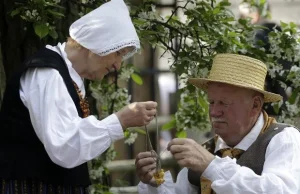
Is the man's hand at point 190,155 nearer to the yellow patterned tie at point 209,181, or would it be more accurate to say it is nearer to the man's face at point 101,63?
the yellow patterned tie at point 209,181

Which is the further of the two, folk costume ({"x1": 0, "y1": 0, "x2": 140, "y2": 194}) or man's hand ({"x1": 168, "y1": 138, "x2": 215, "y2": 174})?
man's hand ({"x1": 168, "y1": 138, "x2": 215, "y2": 174})

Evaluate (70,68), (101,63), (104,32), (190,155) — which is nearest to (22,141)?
(70,68)

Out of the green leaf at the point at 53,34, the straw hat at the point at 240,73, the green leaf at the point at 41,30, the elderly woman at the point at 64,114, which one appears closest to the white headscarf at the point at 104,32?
the elderly woman at the point at 64,114

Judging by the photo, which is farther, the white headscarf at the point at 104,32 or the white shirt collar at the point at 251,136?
the white shirt collar at the point at 251,136

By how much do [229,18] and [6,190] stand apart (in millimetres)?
1798

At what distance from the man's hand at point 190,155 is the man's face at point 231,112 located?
29 centimetres

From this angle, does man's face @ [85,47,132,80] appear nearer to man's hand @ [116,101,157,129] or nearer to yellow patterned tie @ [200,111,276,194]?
man's hand @ [116,101,157,129]

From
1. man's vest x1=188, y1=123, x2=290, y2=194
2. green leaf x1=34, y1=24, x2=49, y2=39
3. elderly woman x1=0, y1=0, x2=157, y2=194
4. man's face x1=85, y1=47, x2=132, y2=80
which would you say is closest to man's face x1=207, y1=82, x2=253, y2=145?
man's vest x1=188, y1=123, x2=290, y2=194

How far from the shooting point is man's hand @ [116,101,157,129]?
4.01 metres

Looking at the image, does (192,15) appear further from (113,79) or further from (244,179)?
(244,179)

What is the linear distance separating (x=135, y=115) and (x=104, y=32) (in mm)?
395

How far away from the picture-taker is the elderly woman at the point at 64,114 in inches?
154

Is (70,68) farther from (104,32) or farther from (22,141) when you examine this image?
(22,141)

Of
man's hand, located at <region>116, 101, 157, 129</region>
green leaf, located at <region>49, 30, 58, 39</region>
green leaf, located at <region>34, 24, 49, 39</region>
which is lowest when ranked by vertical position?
man's hand, located at <region>116, 101, 157, 129</region>
